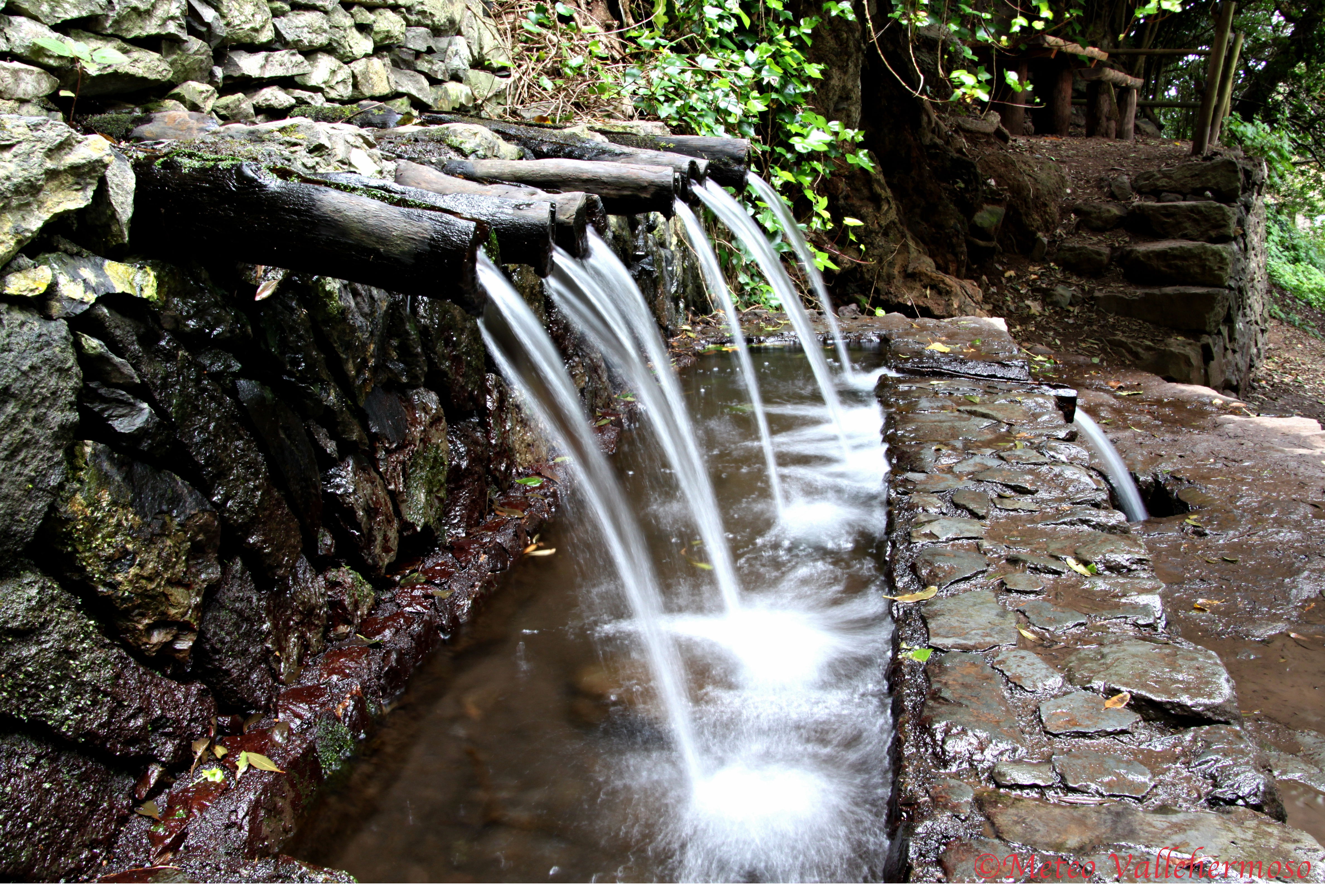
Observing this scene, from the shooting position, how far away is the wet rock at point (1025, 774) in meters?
1.92

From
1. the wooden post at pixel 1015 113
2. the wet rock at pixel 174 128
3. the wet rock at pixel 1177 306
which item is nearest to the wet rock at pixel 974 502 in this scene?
the wet rock at pixel 174 128

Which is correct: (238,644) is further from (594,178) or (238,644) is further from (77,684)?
(594,178)

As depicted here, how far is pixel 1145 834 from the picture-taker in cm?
176

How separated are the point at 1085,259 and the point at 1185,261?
1101 mm

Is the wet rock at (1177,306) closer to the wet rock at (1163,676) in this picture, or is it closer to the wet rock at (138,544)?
the wet rock at (1163,676)

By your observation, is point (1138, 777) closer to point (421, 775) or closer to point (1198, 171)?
point (421, 775)

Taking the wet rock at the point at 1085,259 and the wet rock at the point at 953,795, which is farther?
the wet rock at the point at 1085,259

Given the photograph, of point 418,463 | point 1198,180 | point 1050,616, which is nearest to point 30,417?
point 418,463

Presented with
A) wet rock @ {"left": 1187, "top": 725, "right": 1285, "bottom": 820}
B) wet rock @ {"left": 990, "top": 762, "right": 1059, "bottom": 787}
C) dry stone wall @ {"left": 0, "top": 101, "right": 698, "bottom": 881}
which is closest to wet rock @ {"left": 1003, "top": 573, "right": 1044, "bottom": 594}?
wet rock @ {"left": 1187, "top": 725, "right": 1285, "bottom": 820}

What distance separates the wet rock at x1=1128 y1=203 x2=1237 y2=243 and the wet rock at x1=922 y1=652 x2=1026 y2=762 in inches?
364

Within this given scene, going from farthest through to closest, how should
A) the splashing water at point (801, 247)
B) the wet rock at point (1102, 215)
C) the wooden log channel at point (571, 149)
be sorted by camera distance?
the wet rock at point (1102, 215) → the splashing water at point (801, 247) → the wooden log channel at point (571, 149)

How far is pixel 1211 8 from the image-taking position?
44.7 feet

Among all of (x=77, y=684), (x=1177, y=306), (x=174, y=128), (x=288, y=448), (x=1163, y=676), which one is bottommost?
(x=1177, y=306)

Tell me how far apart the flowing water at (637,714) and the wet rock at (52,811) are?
1.57 feet
